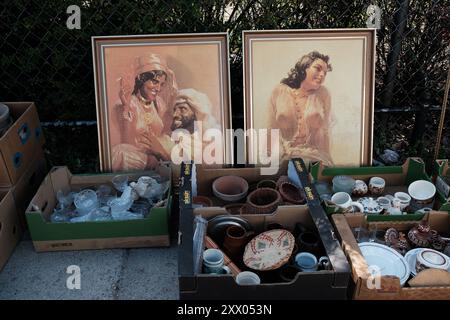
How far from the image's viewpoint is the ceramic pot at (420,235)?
7.81 ft

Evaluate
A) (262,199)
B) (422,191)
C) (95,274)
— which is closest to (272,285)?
Answer: (262,199)

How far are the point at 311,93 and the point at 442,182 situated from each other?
87 centimetres

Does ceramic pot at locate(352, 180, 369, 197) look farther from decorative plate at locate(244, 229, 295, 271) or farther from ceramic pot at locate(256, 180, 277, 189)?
decorative plate at locate(244, 229, 295, 271)

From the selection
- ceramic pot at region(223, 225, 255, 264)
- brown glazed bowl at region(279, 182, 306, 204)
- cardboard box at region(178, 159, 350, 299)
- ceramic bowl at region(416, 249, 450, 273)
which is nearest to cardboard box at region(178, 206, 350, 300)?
cardboard box at region(178, 159, 350, 299)

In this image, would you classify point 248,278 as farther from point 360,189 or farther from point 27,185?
point 27,185

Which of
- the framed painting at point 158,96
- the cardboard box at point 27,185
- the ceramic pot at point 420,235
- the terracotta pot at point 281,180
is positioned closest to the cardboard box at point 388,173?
the terracotta pot at point 281,180

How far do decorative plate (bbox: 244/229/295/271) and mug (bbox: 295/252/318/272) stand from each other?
0.16 ft

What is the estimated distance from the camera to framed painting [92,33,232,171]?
283 centimetres

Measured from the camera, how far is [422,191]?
2.73 m

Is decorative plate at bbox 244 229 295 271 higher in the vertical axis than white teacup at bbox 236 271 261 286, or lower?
higher

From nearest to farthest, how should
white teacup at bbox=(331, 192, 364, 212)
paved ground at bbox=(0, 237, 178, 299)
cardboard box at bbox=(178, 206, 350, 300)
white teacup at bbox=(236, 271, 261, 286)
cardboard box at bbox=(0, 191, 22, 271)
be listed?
cardboard box at bbox=(178, 206, 350, 300)
white teacup at bbox=(236, 271, 261, 286)
paved ground at bbox=(0, 237, 178, 299)
cardboard box at bbox=(0, 191, 22, 271)
white teacup at bbox=(331, 192, 364, 212)

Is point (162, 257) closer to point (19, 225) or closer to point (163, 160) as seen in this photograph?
point (163, 160)

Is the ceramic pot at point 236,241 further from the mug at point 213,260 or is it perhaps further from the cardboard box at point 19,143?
the cardboard box at point 19,143
